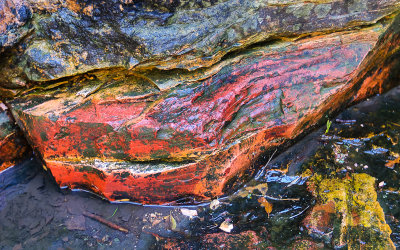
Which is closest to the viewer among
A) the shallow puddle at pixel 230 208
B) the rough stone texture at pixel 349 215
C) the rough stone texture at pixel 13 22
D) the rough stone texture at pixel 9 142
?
the rough stone texture at pixel 13 22

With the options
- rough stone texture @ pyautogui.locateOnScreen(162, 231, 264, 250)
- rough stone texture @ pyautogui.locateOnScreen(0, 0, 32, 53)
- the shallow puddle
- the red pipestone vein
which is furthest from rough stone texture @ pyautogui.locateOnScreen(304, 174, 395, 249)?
rough stone texture @ pyautogui.locateOnScreen(0, 0, 32, 53)

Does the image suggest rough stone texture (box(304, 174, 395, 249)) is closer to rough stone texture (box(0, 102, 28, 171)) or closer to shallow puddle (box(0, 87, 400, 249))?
shallow puddle (box(0, 87, 400, 249))

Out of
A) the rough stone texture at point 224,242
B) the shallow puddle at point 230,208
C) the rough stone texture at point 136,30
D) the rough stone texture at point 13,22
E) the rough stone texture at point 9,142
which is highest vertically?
the rough stone texture at point 13,22

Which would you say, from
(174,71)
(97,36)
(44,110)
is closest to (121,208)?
(44,110)

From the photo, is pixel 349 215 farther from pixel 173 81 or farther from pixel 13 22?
pixel 13 22

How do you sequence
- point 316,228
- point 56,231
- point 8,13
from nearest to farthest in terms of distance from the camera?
point 8,13 → point 316,228 → point 56,231

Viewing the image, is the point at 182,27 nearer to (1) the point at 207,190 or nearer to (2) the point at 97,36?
(2) the point at 97,36

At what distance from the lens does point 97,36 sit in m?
2.45

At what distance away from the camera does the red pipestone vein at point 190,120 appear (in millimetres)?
2660

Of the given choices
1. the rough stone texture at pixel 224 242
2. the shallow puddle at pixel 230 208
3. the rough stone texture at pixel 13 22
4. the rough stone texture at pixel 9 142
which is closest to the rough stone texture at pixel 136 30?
the rough stone texture at pixel 13 22

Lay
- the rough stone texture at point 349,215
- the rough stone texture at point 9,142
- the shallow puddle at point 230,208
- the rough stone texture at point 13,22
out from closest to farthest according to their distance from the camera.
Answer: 1. the rough stone texture at point 13,22
2. the rough stone texture at point 349,215
3. the shallow puddle at point 230,208
4. the rough stone texture at point 9,142

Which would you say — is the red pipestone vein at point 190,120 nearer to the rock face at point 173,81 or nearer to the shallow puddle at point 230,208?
the rock face at point 173,81

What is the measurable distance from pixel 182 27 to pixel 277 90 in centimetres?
95

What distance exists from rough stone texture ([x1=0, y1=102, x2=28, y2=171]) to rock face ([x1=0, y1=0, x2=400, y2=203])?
0.22 metres
